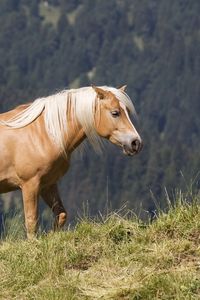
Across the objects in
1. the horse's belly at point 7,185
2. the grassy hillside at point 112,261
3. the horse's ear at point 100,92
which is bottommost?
the grassy hillside at point 112,261

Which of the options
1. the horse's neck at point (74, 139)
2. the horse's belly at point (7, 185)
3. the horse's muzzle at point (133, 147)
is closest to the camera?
the horse's muzzle at point (133, 147)

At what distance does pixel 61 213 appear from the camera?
11.7m

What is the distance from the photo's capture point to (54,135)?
11531 millimetres

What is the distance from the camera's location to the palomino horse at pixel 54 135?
37.0 feet

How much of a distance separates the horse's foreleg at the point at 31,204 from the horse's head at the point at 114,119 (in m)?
1.19

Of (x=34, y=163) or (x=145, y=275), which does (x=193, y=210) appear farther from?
(x=34, y=163)

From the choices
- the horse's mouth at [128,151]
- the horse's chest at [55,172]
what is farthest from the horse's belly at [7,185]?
the horse's mouth at [128,151]

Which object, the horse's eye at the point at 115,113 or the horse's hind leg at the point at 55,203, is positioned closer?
the horse's eye at the point at 115,113

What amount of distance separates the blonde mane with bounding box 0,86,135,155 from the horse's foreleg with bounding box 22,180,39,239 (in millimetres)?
645

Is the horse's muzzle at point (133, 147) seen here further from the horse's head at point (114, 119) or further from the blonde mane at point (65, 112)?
the blonde mane at point (65, 112)

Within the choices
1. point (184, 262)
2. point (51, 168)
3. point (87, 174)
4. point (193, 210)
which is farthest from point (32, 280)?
point (87, 174)

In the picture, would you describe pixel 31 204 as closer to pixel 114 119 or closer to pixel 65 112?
pixel 65 112

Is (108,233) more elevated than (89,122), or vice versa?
(89,122)

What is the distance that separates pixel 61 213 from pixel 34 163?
0.87 m
